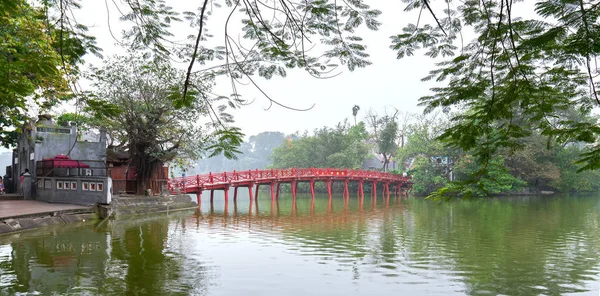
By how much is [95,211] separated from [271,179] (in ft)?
47.1

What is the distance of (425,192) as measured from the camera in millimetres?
38062

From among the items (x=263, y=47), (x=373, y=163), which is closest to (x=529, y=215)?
(x=263, y=47)

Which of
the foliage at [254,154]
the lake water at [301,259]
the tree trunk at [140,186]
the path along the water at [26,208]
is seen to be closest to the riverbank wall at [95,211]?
the path along the water at [26,208]

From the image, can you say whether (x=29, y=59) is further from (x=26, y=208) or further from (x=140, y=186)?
(x=140, y=186)

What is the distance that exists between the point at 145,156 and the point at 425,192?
81.9ft

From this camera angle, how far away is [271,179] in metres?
29.1

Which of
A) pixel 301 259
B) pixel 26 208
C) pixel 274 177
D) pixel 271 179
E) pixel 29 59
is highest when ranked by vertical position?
pixel 29 59

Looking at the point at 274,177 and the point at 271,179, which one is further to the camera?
the point at 274,177

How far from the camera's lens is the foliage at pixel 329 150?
41562 millimetres

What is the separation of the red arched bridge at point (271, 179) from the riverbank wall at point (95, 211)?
4.99 feet

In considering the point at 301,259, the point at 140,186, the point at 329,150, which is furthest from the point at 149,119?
the point at 329,150

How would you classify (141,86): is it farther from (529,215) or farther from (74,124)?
(529,215)

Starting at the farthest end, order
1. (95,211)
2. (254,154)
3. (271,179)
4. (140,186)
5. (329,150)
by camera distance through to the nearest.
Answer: (254,154), (329,150), (271,179), (140,186), (95,211)

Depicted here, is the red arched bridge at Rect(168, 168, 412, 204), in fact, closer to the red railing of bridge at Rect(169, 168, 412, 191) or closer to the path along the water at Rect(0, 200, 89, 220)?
the red railing of bridge at Rect(169, 168, 412, 191)
